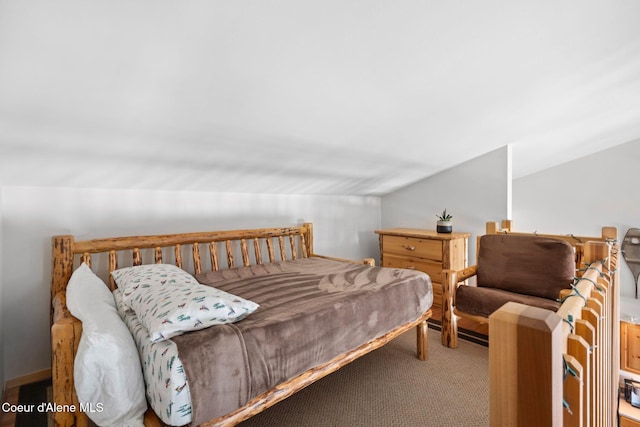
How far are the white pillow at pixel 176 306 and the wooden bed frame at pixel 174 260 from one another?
0.75 feet

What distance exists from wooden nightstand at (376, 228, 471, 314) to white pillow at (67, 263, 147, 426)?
269 centimetres

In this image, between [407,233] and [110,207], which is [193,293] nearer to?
[110,207]

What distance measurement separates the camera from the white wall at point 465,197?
3.17m

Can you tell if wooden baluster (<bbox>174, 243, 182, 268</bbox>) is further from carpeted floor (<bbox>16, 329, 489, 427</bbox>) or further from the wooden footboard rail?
the wooden footboard rail

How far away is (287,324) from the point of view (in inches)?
51.3

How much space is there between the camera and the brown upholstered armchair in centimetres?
203

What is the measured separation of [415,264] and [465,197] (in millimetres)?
976

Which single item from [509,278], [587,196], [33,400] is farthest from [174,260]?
[587,196]

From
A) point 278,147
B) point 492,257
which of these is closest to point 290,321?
point 278,147

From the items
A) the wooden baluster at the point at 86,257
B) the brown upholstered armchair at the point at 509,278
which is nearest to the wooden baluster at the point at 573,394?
the brown upholstered armchair at the point at 509,278

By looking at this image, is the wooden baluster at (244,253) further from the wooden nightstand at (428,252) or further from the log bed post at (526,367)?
the log bed post at (526,367)

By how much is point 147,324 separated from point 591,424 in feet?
4.31

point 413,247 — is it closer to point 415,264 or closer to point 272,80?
point 415,264

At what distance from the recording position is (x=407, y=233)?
3.32m
